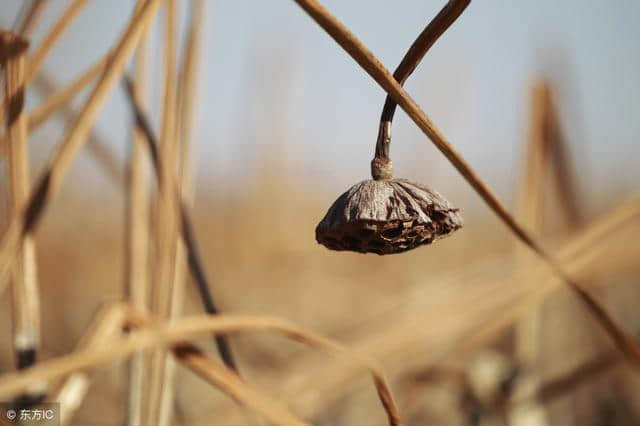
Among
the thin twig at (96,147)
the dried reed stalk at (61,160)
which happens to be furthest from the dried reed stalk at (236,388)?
the thin twig at (96,147)

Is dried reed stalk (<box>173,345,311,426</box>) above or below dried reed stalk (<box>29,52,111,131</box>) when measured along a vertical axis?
below

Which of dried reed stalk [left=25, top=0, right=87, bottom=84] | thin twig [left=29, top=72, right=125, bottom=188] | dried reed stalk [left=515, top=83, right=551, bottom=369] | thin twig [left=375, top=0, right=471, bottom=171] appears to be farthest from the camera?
dried reed stalk [left=515, top=83, right=551, bottom=369]

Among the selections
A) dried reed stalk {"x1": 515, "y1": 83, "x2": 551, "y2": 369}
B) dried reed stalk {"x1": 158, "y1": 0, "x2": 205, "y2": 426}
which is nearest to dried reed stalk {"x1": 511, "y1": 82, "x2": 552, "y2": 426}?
dried reed stalk {"x1": 515, "y1": 83, "x2": 551, "y2": 369}

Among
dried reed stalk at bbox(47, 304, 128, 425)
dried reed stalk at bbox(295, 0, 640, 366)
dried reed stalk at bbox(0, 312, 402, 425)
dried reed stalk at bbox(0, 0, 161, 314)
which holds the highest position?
dried reed stalk at bbox(295, 0, 640, 366)

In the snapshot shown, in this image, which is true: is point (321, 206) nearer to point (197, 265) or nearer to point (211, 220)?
point (211, 220)

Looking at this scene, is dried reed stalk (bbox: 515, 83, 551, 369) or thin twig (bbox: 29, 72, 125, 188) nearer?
thin twig (bbox: 29, 72, 125, 188)

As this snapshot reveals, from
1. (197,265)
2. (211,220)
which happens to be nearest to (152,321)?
(197,265)

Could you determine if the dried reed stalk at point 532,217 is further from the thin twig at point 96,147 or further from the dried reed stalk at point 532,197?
the thin twig at point 96,147

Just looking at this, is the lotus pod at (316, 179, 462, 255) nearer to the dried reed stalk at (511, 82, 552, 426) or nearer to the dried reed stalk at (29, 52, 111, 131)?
the dried reed stalk at (29, 52, 111, 131)
